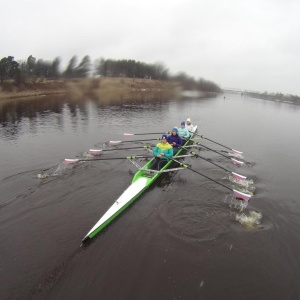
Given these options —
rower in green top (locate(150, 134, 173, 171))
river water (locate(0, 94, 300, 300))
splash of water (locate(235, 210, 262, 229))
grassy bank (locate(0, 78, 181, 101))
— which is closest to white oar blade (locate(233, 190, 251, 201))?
river water (locate(0, 94, 300, 300))

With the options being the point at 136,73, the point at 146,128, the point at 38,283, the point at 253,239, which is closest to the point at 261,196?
the point at 253,239

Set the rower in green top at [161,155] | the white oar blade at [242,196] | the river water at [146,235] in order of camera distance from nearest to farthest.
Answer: the river water at [146,235] < the white oar blade at [242,196] < the rower in green top at [161,155]

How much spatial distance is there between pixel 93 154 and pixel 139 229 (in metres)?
9.31

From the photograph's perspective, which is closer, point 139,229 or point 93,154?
point 139,229

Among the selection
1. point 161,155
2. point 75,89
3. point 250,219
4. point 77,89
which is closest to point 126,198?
point 161,155

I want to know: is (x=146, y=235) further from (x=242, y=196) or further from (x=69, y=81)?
(x=69, y=81)

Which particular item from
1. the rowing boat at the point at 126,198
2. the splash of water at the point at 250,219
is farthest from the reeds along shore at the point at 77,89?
the splash of water at the point at 250,219

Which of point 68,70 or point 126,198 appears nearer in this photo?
point 126,198

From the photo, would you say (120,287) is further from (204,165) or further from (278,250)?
(204,165)

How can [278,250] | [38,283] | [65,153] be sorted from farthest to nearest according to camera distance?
[65,153] < [278,250] < [38,283]

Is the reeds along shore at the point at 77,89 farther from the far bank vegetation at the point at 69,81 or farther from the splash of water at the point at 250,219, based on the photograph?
the splash of water at the point at 250,219

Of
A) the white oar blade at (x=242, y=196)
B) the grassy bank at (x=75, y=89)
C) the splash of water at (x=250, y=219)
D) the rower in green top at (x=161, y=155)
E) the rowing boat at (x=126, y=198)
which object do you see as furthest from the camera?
the grassy bank at (x=75, y=89)

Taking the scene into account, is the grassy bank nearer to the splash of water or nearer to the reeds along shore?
the reeds along shore

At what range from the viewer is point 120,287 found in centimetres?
761
